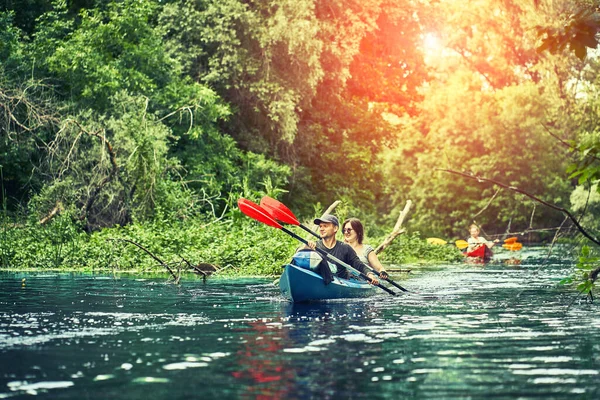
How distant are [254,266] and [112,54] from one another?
34.4 ft

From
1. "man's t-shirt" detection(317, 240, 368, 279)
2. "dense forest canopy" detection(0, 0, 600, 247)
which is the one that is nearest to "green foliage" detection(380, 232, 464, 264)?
"dense forest canopy" detection(0, 0, 600, 247)

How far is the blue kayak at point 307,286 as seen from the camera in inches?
530

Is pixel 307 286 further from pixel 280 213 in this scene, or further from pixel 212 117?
pixel 212 117

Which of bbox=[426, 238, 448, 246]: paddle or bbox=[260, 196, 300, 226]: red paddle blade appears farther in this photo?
bbox=[426, 238, 448, 246]: paddle

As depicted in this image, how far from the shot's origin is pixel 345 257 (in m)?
14.9

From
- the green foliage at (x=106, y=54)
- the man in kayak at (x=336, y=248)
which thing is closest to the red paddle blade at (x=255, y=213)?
the man in kayak at (x=336, y=248)

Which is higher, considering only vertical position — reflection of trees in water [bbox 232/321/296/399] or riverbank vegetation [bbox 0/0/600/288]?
riverbank vegetation [bbox 0/0/600/288]

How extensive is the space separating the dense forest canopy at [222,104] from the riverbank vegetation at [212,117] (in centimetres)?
6

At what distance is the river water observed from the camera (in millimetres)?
6988

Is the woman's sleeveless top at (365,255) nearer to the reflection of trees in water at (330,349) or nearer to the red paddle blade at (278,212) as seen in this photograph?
the red paddle blade at (278,212)

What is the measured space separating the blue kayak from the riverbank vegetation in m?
3.00

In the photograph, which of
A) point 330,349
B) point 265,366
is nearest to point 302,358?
point 265,366

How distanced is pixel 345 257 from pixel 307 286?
1.50 m

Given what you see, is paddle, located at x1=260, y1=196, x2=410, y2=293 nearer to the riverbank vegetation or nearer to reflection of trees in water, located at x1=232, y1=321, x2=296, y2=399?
the riverbank vegetation
